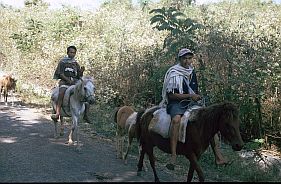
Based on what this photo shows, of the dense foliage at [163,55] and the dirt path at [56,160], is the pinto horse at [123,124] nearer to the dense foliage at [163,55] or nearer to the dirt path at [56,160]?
the dirt path at [56,160]

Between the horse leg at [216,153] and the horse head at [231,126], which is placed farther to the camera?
the horse leg at [216,153]

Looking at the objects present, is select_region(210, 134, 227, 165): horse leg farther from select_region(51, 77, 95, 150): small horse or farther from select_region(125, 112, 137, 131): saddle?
select_region(51, 77, 95, 150): small horse

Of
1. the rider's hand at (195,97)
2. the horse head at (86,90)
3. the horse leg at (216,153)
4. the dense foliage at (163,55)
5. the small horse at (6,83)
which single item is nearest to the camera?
the horse leg at (216,153)

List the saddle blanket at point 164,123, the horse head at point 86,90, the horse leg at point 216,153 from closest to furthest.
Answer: the horse leg at point 216,153 < the saddle blanket at point 164,123 < the horse head at point 86,90

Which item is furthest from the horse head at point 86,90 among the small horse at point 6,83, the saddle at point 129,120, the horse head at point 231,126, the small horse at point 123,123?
the small horse at point 6,83

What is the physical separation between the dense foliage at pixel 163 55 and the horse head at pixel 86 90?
2.95 metres

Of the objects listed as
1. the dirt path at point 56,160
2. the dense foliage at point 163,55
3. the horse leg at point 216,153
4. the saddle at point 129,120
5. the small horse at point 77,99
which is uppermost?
the dense foliage at point 163,55

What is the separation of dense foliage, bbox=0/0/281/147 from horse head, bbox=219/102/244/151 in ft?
15.4

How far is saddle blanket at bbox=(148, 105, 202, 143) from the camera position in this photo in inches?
242

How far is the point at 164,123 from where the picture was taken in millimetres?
6555

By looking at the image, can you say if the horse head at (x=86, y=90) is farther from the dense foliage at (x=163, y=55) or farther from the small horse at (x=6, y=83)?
the small horse at (x=6, y=83)

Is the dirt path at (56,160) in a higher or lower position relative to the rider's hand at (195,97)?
lower

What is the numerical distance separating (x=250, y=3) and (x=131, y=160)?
102 ft

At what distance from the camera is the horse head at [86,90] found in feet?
29.2
